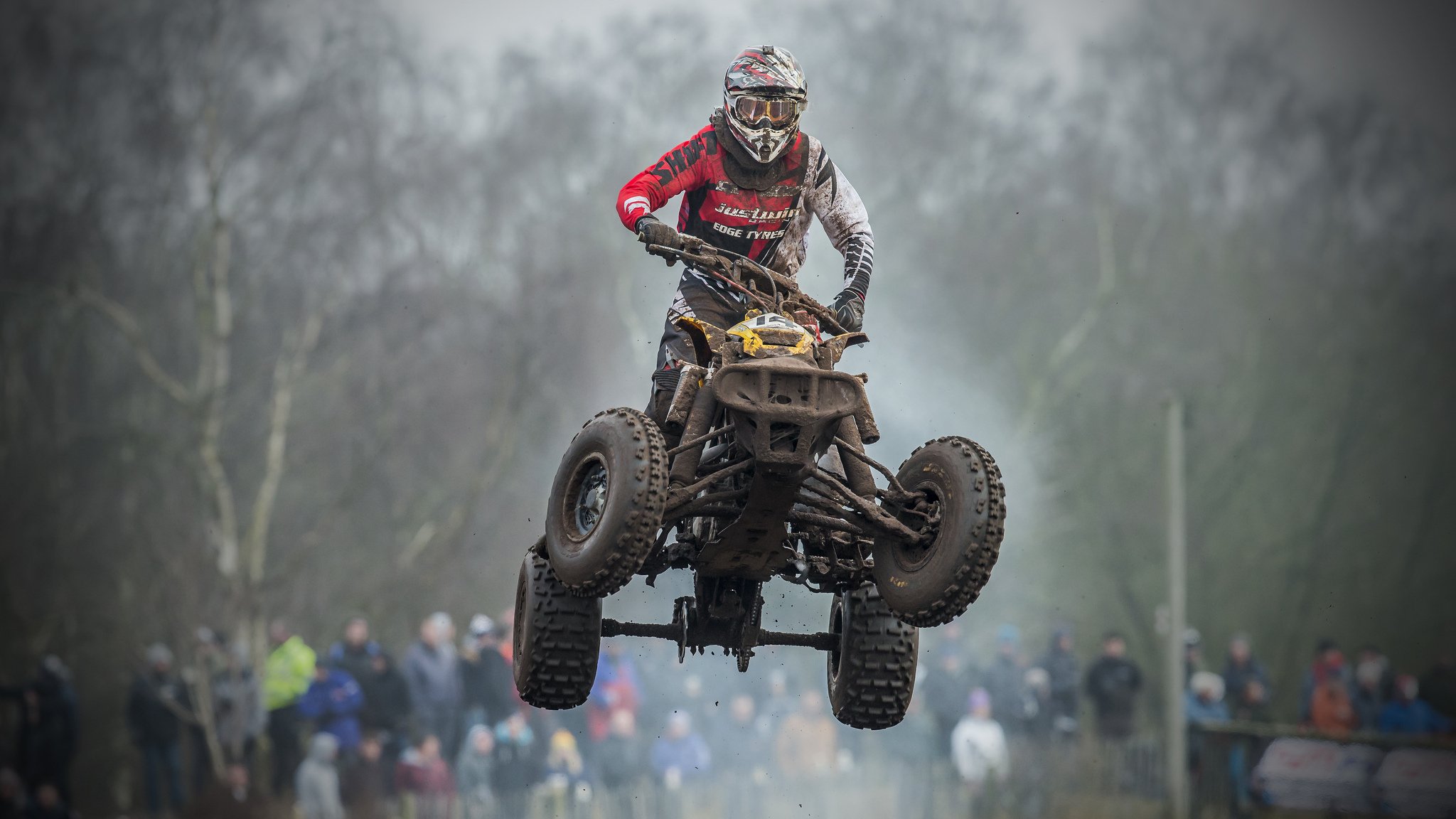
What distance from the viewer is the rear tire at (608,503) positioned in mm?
7879

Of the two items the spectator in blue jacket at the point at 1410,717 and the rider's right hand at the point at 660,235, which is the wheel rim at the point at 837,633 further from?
the spectator in blue jacket at the point at 1410,717

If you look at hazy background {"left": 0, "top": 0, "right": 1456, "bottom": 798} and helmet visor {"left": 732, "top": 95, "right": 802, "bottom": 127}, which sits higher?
hazy background {"left": 0, "top": 0, "right": 1456, "bottom": 798}

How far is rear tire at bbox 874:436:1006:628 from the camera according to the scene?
313 inches

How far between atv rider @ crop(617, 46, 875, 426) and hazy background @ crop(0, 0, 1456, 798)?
47.6ft

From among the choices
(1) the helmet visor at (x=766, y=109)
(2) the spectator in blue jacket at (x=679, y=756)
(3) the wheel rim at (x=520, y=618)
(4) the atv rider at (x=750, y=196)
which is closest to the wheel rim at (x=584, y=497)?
(4) the atv rider at (x=750, y=196)

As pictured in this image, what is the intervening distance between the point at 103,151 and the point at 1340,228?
26557 millimetres

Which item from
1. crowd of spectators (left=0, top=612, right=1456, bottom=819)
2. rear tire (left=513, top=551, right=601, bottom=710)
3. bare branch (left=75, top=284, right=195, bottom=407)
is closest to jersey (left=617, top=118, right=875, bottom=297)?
rear tire (left=513, top=551, right=601, bottom=710)

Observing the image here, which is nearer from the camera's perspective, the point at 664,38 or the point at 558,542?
the point at 558,542

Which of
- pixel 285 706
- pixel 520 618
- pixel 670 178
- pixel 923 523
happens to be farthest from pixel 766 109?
pixel 285 706

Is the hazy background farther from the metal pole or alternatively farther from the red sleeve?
the red sleeve

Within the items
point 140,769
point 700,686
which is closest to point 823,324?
point 700,686

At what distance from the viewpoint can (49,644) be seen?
92.5 ft

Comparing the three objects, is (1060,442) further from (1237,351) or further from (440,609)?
(440,609)

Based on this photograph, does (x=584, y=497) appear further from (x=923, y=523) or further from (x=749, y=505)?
(x=923, y=523)
